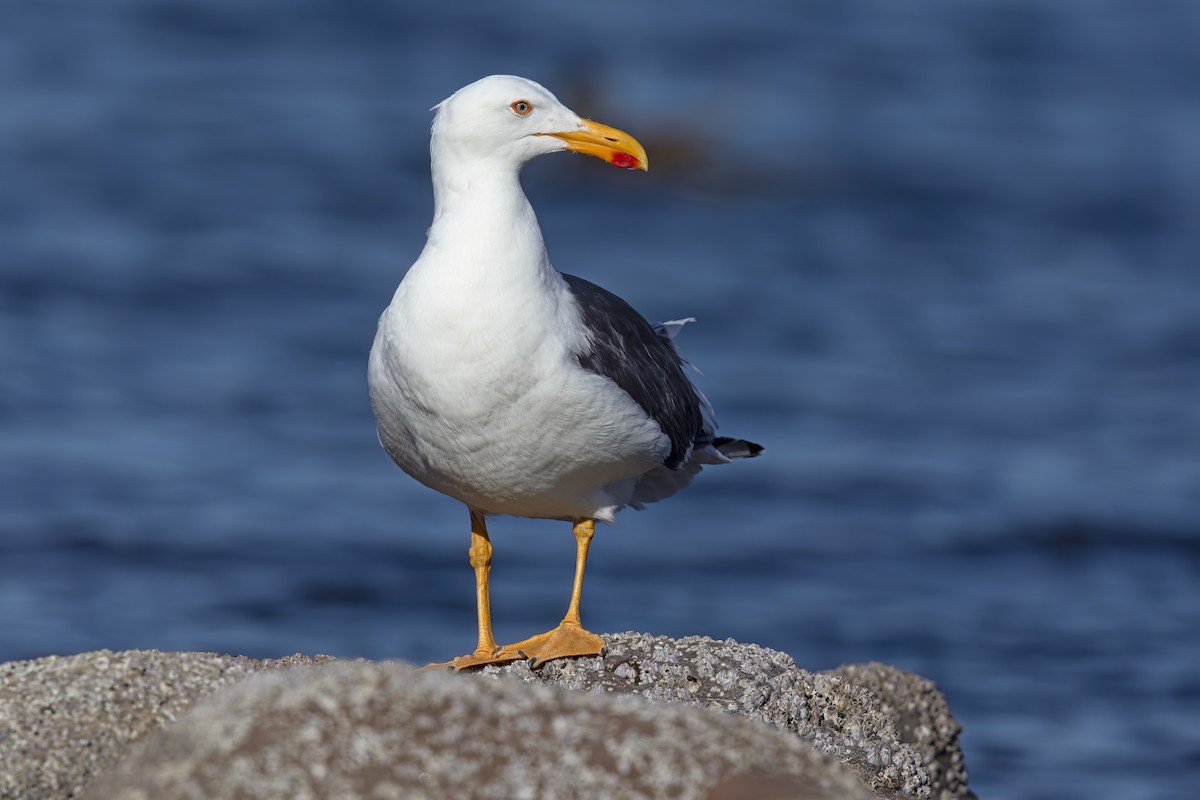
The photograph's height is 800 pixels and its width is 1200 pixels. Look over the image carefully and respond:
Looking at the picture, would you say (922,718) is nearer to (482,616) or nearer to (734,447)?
(734,447)

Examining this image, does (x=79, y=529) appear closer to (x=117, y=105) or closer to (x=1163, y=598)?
(x=1163, y=598)

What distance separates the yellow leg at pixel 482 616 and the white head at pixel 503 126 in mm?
1565

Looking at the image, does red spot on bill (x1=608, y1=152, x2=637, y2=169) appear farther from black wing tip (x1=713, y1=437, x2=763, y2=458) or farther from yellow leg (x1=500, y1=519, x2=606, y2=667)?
yellow leg (x1=500, y1=519, x2=606, y2=667)

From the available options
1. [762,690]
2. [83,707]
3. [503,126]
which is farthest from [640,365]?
[83,707]

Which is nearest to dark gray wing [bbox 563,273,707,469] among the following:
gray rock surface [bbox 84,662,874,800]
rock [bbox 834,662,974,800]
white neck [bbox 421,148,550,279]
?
white neck [bbox 421,148,550,279]

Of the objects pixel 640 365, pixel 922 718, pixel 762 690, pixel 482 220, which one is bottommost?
pixel 762 690

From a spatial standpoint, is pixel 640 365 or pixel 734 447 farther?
pixel 734 447

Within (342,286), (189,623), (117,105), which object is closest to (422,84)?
(117,105)

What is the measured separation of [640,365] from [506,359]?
94cm

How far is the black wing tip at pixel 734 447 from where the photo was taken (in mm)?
7914

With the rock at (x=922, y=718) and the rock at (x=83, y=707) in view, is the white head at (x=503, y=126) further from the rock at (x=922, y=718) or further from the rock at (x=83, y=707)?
the rock at (x=922, y=718)

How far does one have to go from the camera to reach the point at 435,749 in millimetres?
4219

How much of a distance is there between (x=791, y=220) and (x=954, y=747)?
17912mm

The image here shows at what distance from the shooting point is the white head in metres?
6.71
